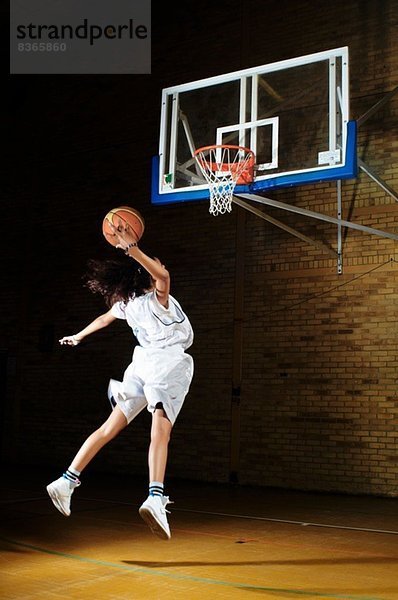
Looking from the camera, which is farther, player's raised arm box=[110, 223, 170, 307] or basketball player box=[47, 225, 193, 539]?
basketball player box=[47, 225, 193, 539]

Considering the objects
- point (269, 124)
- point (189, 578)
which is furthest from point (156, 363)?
A: point (269, 124)

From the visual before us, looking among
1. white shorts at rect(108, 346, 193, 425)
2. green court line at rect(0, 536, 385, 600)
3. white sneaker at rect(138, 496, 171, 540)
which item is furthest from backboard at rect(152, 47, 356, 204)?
green court line at rect(0, 536, 385, 600)

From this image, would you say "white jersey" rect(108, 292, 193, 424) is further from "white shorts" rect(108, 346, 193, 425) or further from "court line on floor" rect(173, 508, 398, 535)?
"court line on floor" rect(173, 508, 398, 535)

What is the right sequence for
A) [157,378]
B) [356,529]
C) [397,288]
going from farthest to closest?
[397,288], [356,529], [157,378]

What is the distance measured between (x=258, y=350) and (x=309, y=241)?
5.18 ft

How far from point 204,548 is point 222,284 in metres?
4.93

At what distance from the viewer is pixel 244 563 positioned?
420 cm

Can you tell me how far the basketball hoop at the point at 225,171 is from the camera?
6.54 m

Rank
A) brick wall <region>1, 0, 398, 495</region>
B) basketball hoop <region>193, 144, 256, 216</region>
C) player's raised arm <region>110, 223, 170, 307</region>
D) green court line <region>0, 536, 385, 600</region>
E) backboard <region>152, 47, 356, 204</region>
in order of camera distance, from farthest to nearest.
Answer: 1. brick wall <region>1, 0, 398, 495</region>
2. basketball hoop <region>193, 144, 256, 216</region>
3. backboard <region>152, 47, 356, 204</region>
4. player's raised arm <region>110, 223, 170, 307</region>
5. green court line <region>0, 536, 385, 600</region>

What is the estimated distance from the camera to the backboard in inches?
249

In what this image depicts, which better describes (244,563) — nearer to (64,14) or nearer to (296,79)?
(296,79)

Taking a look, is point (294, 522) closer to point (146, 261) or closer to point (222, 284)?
point (146, 261)

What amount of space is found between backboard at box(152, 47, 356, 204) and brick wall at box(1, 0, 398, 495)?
1.88 meters

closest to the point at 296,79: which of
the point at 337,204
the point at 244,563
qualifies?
the point at 337,204
